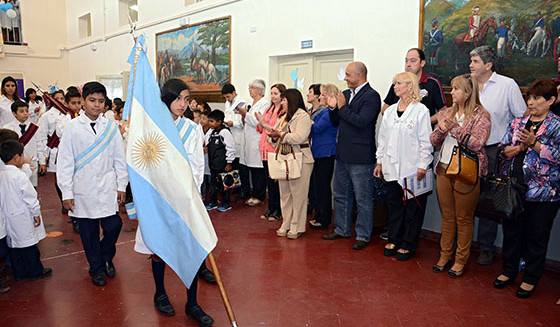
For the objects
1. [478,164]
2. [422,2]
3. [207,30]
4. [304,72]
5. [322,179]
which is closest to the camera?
[478,164]

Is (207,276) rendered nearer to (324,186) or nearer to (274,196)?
(324,186)

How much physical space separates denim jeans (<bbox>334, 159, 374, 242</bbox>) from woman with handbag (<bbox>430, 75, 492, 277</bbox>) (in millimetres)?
831

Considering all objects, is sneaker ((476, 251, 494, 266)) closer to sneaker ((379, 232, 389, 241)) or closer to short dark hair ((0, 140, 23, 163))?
sneaker ((379, 232, 389, 241))

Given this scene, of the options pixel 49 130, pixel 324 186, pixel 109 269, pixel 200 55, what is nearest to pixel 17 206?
pixel 109 269

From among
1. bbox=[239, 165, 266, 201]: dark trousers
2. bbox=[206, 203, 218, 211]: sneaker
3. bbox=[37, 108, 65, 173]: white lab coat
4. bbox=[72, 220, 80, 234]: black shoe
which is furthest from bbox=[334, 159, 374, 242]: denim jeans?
bbox=[37, 108, 65, 173]: white lab coat

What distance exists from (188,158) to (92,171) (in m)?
0.94

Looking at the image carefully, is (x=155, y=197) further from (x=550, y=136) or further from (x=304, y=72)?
(x=304, y=72)

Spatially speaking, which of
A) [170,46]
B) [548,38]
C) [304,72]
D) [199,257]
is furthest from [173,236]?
[170,46]

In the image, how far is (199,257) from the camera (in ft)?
8.32

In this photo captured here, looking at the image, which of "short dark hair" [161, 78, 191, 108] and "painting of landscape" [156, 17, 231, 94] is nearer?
"short dark hair" [161, 78, 191, 108]

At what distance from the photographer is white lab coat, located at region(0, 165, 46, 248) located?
3.37 m

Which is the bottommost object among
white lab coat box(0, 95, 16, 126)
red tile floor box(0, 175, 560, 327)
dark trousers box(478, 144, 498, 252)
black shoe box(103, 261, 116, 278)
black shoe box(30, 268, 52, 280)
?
red tile floor box(0, 175, 560, 327)

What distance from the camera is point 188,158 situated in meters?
2.97

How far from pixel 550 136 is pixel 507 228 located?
0.86 metres
